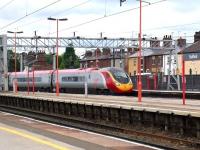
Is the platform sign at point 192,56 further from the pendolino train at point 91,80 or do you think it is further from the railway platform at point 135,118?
the railway platform at point 135,118

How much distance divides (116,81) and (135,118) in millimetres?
23108

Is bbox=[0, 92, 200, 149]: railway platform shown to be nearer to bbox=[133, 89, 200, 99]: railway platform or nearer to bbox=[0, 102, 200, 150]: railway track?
bbox=[0, 102, 200, 150]: railway track

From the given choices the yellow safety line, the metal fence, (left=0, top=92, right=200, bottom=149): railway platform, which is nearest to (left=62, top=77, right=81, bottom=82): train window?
the metal fence

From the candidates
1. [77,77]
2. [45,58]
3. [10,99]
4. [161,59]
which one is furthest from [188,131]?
[45,58]

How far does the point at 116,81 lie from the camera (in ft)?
142

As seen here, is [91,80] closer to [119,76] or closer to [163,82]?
[119,76]

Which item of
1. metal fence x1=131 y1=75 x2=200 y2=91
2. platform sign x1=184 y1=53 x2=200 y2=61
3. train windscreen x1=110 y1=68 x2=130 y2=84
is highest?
platform sign x1=184 y1=53 x2=200 y2=61

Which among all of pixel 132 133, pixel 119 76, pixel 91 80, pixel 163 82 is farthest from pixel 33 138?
pixel 163 82

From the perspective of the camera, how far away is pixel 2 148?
14.5 metres

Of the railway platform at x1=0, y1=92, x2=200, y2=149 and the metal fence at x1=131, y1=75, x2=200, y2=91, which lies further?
the metal fence at x1=131, y1=75, x2=200, y2=91

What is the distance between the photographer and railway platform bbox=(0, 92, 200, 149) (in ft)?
54.2

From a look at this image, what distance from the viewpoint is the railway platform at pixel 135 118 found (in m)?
16.5

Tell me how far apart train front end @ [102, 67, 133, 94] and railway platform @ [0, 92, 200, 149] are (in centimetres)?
1141

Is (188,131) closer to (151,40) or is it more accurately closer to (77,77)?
(77,77)
